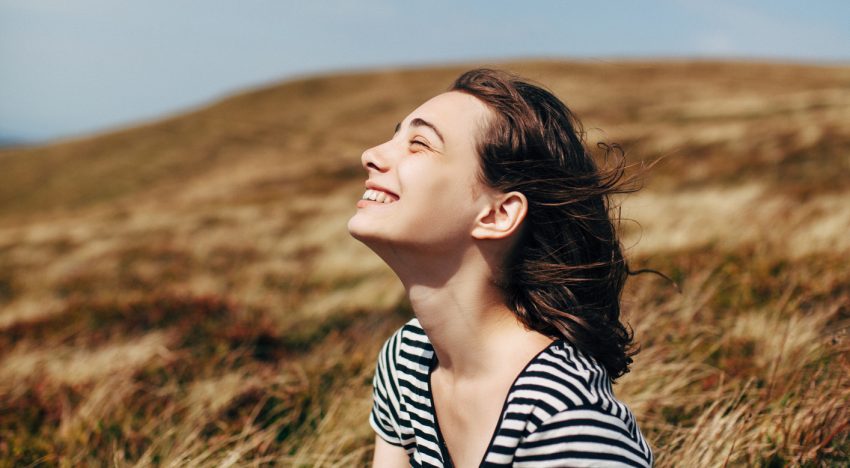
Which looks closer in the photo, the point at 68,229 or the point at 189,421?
the point at 189,421

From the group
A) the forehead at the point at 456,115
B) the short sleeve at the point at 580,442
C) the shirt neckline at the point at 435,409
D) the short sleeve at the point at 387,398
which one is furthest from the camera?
the short sleeve at the point at 387,398

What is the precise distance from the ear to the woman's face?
0.09ft

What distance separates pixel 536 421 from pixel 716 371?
84.2 inches

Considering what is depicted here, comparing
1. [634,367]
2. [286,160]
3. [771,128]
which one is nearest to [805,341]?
[634,367]

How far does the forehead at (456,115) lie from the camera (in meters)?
2.20

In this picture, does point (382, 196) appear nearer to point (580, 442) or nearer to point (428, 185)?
point (428, 185)

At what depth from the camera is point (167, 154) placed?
163 feet

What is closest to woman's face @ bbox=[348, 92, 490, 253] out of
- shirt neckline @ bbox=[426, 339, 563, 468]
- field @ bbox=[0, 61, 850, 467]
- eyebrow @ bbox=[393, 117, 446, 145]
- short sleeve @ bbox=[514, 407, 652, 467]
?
eyebrow @ bbox=[393, 117, 446, 145]

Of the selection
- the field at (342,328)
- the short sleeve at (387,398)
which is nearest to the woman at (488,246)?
the short sleeve at (387,398)

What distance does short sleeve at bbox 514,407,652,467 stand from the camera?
174cm

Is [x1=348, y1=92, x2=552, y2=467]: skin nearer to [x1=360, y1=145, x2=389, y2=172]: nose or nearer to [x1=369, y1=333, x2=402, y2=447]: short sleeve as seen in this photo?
[x1=360, y1=145, x2=389, y2=172]: nose

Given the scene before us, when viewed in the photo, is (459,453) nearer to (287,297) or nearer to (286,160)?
(287,297)

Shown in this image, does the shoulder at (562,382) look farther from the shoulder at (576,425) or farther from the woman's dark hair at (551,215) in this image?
the woman's dark hair at (551,215)

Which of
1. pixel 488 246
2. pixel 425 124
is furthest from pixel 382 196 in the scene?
pixel 488 246
